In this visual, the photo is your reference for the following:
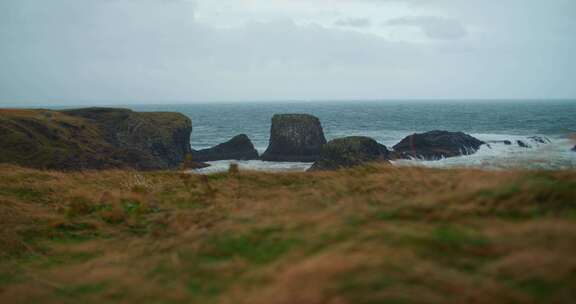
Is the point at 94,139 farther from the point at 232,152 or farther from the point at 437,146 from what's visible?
the point at 437,146

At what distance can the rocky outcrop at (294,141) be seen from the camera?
52.0 meters

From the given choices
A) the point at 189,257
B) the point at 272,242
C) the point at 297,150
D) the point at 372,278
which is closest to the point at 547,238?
the point at 372,278

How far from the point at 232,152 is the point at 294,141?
7.68 meters

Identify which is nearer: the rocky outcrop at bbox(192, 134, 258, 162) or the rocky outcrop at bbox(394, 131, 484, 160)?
the rocky outcrop at bbox(394, 131, 484, 160)

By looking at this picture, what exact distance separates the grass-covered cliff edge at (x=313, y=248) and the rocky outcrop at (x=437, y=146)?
3446 centimetres

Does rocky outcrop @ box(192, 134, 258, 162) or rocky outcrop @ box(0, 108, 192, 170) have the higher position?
rocky outcrop @ box(0, 108, 192, 170)

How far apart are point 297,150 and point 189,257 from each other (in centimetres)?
4682

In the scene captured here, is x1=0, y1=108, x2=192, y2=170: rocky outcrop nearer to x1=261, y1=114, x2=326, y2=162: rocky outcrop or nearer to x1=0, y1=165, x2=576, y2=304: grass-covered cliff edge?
x1=261, y1=114, x2=326, y2=162: rocky outcrop

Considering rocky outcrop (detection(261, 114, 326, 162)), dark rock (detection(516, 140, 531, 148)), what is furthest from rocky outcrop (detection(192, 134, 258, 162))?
dark rock (detection(516, 140, 531, 148))

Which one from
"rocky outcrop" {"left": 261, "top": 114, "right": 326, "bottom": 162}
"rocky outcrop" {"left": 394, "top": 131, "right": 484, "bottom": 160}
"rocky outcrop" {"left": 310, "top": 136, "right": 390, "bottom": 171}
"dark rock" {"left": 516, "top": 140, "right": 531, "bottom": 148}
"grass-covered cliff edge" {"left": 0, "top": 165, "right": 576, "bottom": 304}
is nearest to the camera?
"grass-covered cliff edge" {"left": 0, "top": 165, "right": 576, "bottom": 304}

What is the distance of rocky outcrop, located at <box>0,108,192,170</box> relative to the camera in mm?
32906

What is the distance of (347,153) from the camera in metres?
35.9

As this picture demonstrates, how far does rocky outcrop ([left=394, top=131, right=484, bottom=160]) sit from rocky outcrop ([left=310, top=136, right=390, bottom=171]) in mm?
5290

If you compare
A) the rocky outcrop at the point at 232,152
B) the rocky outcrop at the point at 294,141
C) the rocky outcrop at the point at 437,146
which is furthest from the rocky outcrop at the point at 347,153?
the rocky outcrop at the point at 232,152
